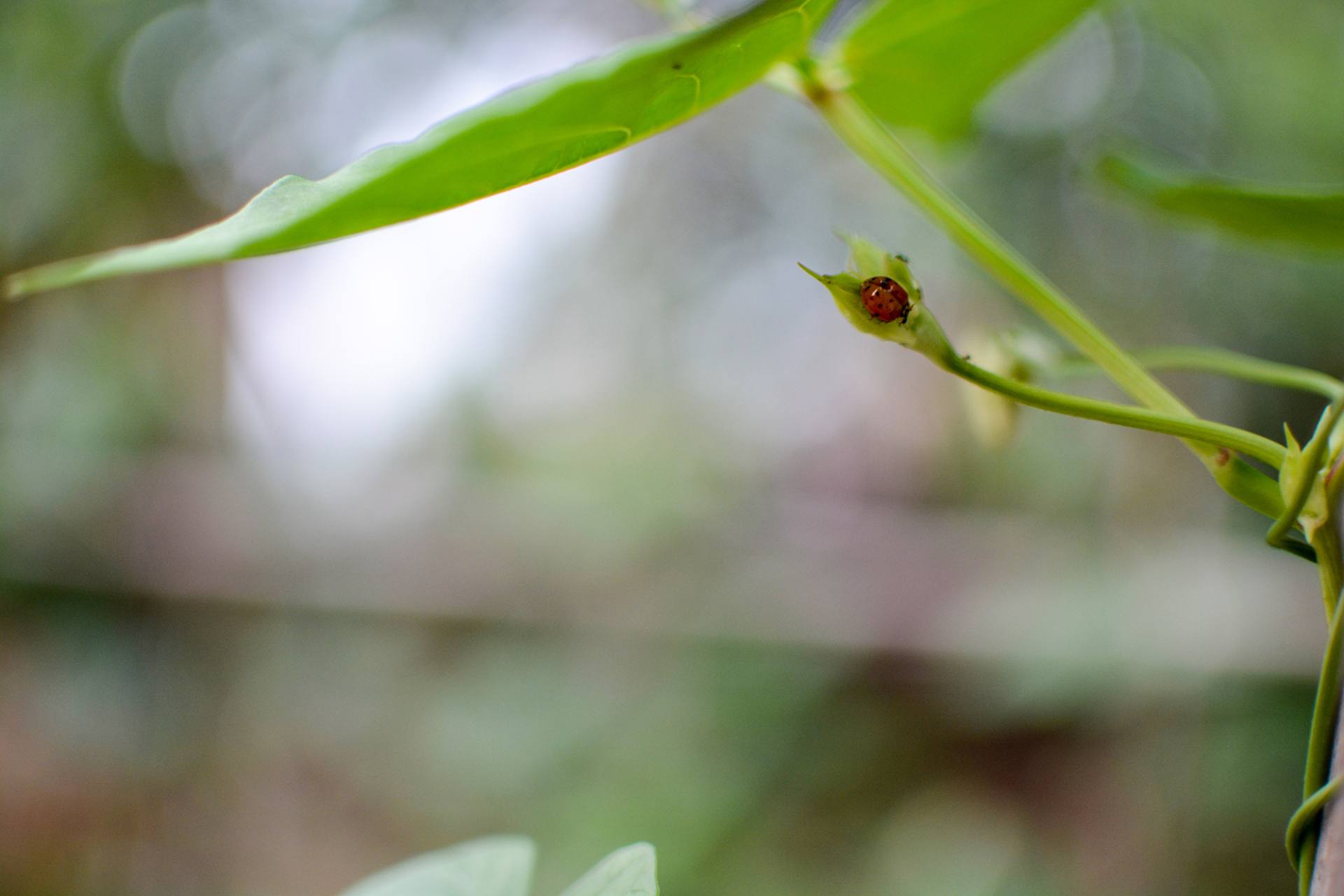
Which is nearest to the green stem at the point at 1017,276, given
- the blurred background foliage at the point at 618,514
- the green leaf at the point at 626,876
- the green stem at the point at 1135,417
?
the green stem at the point at 1135,417

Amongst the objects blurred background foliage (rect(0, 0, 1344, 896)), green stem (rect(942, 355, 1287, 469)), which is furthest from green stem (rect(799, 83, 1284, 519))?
blurred background foliage (rect(0, 0, 1344, 896))

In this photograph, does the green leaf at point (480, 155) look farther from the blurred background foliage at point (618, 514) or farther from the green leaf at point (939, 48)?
the blurred background foliage at point (618, 514)

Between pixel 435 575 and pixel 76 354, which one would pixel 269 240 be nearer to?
pixel 435 575

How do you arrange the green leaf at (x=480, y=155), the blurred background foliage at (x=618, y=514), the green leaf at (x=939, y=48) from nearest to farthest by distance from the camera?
1. the green leaf at (x=480, y=155)
2. the green leaf at (x=939, y=48)
3. the blurred background foliage at (x=618, y=514)

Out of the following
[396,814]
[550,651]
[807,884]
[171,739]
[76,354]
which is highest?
[76,354]

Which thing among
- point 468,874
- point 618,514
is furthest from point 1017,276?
point 618,514

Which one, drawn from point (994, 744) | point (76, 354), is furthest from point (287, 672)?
point (994, 744)

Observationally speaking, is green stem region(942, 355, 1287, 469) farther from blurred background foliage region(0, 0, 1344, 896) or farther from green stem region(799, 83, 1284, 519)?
blurred background foliage region(0, 0, 1344, 896)
